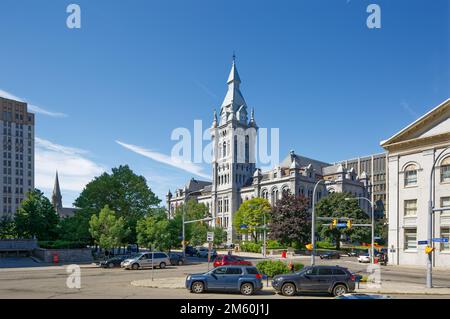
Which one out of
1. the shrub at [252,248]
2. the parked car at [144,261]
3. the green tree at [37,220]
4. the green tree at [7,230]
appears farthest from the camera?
the green tree at [7,230]

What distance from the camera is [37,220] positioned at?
60.7m

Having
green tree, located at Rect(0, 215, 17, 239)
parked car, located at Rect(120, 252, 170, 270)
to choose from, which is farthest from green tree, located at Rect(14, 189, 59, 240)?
parked car, located at Rect(120, 252, 170, 270)

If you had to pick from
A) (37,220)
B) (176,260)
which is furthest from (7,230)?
(176,260)

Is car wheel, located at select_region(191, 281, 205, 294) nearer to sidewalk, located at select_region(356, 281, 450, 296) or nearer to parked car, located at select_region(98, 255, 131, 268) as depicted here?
sidewalk, located at select_region(356, 281, 450, 296)

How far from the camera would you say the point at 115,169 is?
5709cm

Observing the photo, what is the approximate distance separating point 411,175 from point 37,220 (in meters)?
51.5

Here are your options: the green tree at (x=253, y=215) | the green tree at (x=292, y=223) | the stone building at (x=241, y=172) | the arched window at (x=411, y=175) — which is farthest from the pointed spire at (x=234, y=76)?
the arched window at (x=411, y=175)

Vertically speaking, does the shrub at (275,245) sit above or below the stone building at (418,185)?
below

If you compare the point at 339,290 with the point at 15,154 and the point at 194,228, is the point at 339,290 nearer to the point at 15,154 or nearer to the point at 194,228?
Answer: the point at 194,228

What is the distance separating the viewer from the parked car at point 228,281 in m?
19.9

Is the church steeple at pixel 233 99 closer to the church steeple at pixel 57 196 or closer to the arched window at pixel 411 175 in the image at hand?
the arched window at pixel 411 175

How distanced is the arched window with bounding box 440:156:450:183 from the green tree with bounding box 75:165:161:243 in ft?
119

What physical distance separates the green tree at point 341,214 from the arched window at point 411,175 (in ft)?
87.2
